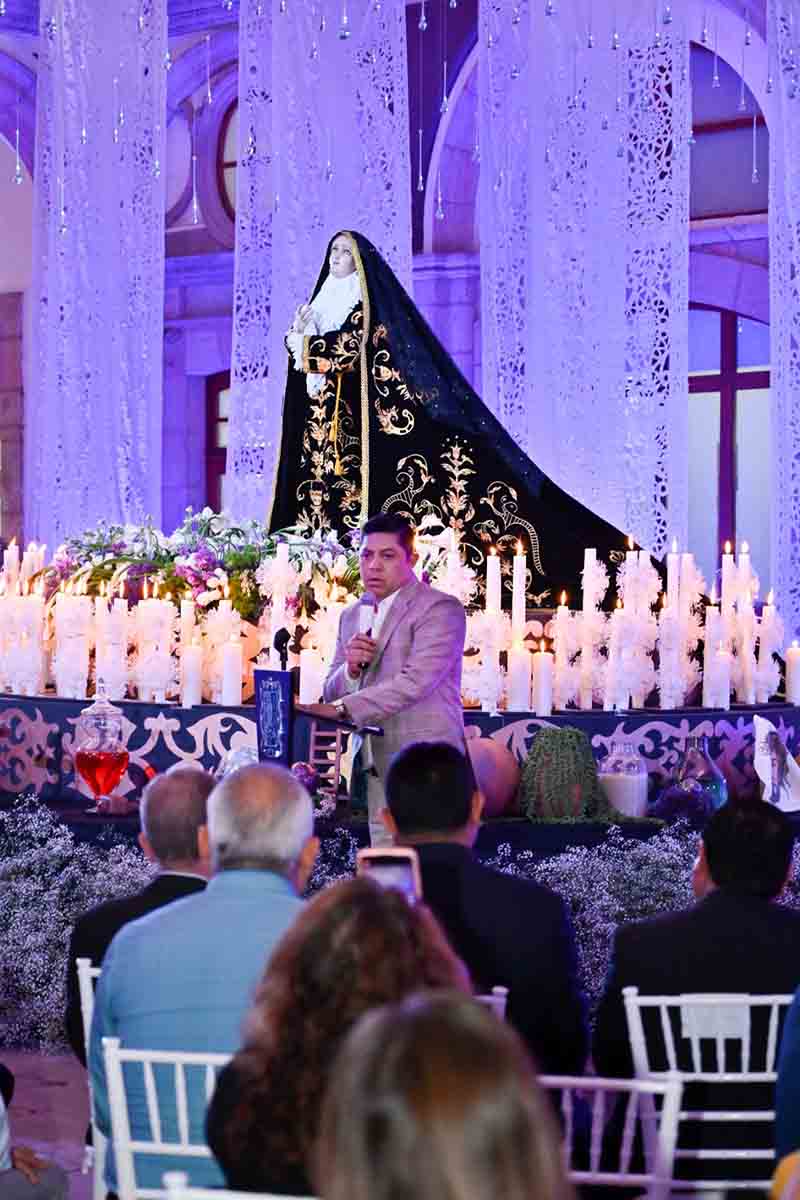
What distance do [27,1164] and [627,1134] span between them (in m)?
1.05

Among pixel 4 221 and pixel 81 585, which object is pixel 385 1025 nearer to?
pixel 81 585

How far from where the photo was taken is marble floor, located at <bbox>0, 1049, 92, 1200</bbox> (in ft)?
15.9

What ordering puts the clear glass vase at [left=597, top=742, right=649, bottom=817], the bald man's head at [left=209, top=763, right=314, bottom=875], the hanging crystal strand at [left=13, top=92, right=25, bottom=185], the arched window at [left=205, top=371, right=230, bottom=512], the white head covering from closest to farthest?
the bald man's head at [left=209, top=763, right=314, bottom=875]
the clear glass vase at [left=597, top=742, right=649, bottom=817]
the white head covering
the hanging crystal strand at [left=13, top=92, right=25, bottom=185]
the arched window at [left=205, top=371, right=230, bottom=512]

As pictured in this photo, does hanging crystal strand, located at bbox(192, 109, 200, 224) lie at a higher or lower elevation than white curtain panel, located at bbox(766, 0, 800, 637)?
higher

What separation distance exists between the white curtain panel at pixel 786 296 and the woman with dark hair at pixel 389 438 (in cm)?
274

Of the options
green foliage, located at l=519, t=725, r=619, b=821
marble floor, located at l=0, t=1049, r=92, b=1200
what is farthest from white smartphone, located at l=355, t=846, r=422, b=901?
green foliage, located at l=519, t=725, r=619, b=821

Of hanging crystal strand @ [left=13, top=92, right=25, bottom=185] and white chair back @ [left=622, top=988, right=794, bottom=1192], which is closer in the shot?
white chair back @ [left=622, top=988, right=794, bottom=1192]

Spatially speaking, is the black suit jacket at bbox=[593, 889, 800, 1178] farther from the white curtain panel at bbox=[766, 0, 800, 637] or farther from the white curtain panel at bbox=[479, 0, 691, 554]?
the white curtain panel at bbox=[766, 0, 800, 637]

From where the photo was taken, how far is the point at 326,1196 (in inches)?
55.5

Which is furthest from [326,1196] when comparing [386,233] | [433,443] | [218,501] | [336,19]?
[218,501]

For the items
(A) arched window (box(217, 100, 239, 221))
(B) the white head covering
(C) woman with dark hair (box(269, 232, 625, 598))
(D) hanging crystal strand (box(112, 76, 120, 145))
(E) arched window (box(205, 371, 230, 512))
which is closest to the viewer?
(C) woman with dark hair (box(269, 232, 625, 598))

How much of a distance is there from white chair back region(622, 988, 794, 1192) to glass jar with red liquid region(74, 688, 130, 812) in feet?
11.0

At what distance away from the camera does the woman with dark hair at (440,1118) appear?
1.29 metres

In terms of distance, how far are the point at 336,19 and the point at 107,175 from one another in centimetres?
181
